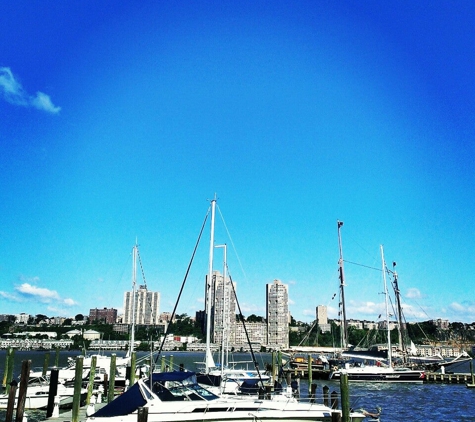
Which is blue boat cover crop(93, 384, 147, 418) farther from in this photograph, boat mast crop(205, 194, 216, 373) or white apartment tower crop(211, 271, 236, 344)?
white apartment tower crop(211, 271, 236, 344)

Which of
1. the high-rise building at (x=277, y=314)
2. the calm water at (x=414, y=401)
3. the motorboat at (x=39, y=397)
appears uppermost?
the high-rise building at (x=277, y=314)

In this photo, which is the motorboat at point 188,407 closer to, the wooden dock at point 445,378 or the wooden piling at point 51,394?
the wooden piling at point 51,394

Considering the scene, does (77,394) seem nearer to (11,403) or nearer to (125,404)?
(11,403)

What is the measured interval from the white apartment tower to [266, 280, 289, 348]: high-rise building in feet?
305

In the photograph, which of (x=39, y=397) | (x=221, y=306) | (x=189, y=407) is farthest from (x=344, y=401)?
(x=221, y=306)

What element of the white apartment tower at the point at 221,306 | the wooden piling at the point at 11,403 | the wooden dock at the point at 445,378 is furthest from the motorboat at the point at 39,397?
the wooden dock at the point at 445,378

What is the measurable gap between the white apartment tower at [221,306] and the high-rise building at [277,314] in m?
92.8

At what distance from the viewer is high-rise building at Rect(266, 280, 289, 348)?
615ft

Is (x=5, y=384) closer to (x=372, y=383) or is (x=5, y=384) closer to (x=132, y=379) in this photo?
(x=132, y=379)

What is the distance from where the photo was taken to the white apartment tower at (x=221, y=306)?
4471 cm

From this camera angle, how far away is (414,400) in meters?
41.5

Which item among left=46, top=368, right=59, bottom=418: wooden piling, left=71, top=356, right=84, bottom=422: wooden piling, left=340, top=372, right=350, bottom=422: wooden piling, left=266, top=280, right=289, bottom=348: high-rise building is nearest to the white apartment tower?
left=46, top=368, right=59, bottom=418: wooden piling

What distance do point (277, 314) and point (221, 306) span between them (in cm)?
10422

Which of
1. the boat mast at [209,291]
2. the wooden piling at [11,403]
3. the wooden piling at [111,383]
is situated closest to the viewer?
the wooden piling at [11,403]
